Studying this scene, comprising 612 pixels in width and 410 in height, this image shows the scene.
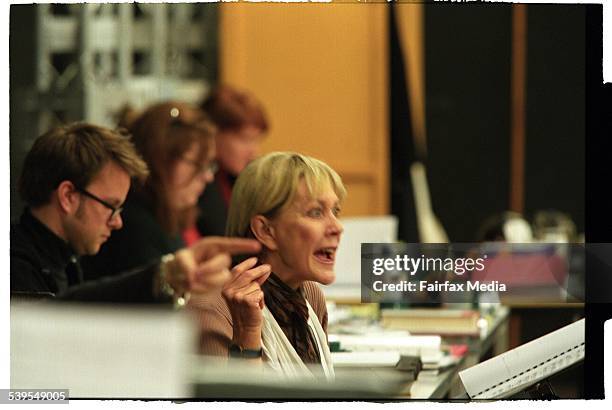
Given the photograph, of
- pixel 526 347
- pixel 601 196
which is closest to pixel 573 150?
pixel 601 196

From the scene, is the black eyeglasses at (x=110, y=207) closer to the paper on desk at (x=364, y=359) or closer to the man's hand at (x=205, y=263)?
the man's hand at (x=205, y=263)

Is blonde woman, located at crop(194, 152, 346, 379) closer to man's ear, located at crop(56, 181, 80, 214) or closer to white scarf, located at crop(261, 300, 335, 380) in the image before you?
white scarf, located at crop(261, 300, 335, 380)

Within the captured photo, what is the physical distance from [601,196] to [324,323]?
0.76m

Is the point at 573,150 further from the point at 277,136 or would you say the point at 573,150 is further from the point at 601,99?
the point at 277,136

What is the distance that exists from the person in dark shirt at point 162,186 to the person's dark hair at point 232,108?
32mm

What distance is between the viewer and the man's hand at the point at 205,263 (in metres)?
2.81

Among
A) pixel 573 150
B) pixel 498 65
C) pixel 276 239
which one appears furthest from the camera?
pixel 498 65

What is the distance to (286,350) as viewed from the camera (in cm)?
278

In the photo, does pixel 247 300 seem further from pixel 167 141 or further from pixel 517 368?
pixel 517 368

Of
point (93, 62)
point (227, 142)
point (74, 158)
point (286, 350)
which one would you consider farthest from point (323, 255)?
point (93, 62)

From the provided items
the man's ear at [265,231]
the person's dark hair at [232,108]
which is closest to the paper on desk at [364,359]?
the man's ear at [265,231]

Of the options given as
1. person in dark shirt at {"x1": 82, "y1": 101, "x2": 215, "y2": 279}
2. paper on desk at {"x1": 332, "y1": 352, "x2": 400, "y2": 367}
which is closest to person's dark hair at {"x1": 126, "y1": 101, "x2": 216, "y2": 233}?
person in dark shirt at {"x1": 82, "y1": 101, "x2": 215, "y2": 279}

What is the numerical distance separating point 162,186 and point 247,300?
37 cm

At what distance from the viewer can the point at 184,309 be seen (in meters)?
2.83
